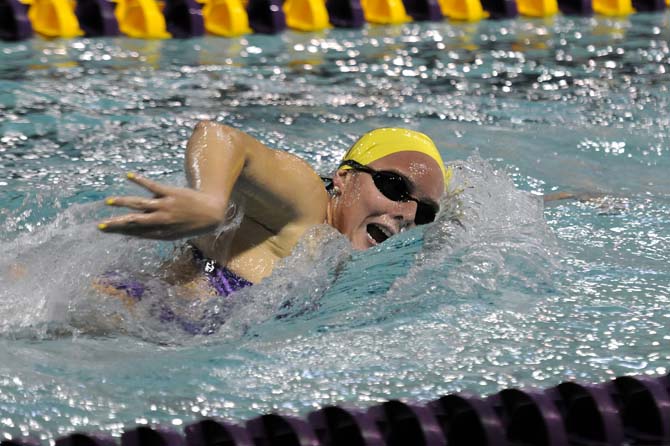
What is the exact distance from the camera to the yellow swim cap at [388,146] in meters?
3.18

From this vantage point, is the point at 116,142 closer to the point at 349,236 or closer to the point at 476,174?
the point at 476,174

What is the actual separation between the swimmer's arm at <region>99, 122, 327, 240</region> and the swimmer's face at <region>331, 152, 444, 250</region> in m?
0.13

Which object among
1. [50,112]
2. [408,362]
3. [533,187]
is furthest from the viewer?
[50,112]

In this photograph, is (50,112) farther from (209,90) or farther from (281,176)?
(281,176)

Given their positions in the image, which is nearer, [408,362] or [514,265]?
[408,362]

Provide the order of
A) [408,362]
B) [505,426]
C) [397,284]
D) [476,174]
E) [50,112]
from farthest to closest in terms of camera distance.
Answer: [50,112], [476,174], [397,284], [408,362], [505,426]

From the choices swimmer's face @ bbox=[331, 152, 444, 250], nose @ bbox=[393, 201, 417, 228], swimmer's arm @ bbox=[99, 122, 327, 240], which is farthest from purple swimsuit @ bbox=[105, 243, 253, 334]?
nose @ bbox=[393, 201, 417, 228]

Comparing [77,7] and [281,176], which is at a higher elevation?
[281,176]

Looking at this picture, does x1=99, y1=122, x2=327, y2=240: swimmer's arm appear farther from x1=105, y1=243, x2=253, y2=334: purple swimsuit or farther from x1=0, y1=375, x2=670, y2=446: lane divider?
x1=0, y1=375, x2=670, y2=446: lane divider

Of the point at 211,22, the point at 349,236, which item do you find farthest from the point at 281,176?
the point at 211,22

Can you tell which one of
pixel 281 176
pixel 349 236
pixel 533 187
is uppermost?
pixel 281 176

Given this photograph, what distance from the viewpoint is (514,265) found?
341 centimetres

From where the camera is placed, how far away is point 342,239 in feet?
9.73

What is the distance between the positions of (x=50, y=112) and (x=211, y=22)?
6.16 feet
